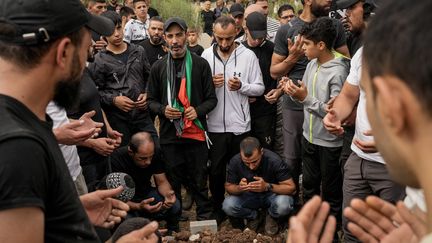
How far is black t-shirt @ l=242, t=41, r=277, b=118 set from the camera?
6018 mm

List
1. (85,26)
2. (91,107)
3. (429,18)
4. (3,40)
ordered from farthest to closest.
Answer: (91,107)
(85,26)
(3,40)
(429,18)

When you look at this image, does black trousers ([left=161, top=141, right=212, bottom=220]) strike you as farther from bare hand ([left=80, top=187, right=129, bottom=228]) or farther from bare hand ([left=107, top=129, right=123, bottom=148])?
bare hand ([left=80, top=187, right=129, bottom=228])

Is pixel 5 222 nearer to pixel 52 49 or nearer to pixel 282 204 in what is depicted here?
pixel 52 49

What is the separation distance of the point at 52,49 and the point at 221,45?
396 cm

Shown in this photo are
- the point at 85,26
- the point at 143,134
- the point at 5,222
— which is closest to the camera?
the point at 5,222

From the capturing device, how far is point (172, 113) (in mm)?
5492

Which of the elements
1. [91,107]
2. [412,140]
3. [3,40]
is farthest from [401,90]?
[91,107]

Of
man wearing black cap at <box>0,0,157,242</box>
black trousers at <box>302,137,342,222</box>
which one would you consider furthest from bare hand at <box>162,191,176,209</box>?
man wearing black cap at <box>0,0,157,242</box>

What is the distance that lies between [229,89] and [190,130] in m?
0.59

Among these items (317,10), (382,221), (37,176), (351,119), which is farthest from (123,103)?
(382,221)

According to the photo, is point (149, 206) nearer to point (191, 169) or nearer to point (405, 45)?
point (191, 169)

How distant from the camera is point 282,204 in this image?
17.9ft

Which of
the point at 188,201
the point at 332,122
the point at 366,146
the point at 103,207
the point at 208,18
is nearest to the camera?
the point at 103,207

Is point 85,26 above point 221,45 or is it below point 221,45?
above
